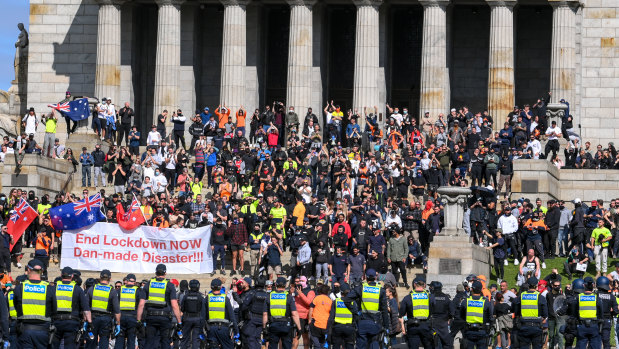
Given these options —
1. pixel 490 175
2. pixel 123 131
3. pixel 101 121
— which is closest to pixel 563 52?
pixel 490 175

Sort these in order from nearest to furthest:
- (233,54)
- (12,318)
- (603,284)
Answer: (12,318)
(603,284)
(233,54)

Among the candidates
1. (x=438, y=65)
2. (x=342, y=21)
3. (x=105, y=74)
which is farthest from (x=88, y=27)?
(x=438, y=65)

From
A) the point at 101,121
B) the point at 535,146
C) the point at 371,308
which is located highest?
the point at 101,121

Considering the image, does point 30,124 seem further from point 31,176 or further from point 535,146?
point 535,146

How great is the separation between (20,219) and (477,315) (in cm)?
1697

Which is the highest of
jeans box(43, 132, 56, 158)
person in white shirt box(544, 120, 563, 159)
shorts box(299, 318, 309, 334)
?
person in white shirt box(544, 120, 563, 159)

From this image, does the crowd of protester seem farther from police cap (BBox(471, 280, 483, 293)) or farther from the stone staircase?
police cap (BBox(471, 280, 483, 293))

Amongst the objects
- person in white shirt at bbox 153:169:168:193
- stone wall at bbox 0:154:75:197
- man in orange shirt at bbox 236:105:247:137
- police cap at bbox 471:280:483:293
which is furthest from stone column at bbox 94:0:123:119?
police cap at bbox 471:280:483:293

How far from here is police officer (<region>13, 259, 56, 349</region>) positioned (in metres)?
31.2

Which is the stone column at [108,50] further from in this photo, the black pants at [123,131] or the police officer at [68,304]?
the police officer at [68,304]

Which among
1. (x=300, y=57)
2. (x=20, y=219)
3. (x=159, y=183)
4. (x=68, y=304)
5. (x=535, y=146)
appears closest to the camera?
(x=68, y=304)

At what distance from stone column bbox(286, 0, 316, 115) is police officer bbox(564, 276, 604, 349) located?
28.2 metres

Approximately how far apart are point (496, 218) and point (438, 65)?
51.7 ft

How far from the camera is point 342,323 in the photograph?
33344 millimetres
